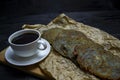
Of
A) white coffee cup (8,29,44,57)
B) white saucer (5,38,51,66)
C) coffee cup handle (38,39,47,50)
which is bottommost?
white saucer (5,38,51,66)

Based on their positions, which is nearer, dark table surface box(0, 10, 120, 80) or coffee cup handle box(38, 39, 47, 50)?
coffee cup handle box(38, 39, 47, 50)

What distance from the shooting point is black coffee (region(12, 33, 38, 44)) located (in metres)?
0.84

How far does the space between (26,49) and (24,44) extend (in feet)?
0.08

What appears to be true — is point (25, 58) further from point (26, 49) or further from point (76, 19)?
point (76, 19)

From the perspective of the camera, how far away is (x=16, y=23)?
133 centimetres

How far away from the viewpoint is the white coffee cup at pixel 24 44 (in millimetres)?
807

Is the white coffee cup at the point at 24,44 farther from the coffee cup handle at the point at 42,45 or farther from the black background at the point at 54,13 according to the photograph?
the black background at the point at 54,13

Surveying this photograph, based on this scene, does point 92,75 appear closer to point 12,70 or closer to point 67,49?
point 67,49

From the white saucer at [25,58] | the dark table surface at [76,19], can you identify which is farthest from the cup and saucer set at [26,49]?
the dark table surface at [76,19]

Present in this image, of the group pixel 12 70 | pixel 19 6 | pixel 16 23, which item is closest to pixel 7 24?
pixel 16 23

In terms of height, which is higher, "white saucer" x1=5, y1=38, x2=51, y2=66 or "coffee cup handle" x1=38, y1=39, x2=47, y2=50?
"coffee cup handle" x1=38, y1=39, x2=47, y2=50

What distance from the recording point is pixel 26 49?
0.82m

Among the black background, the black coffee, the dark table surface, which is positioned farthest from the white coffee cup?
the dark table surface

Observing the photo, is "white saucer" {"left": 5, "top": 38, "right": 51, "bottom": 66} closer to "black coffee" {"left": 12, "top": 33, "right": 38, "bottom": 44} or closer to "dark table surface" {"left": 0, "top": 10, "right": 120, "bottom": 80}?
"black coffee" {"left": 12, "top": 33, "right": 38, "bottom": 44}
